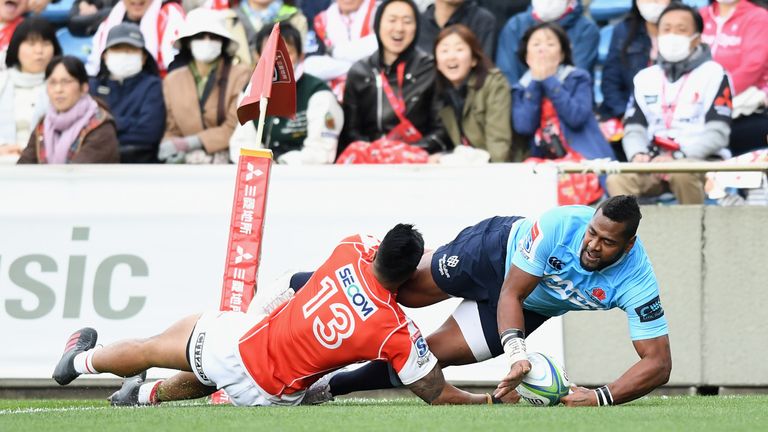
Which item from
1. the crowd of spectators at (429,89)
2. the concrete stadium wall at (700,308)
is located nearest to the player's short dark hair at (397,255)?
the concrete stadium wall at (700,308)

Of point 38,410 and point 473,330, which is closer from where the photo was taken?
point 38,410

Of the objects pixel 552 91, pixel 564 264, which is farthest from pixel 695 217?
pixel 564 264

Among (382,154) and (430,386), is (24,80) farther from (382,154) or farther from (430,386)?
(430,386)

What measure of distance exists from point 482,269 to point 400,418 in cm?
176

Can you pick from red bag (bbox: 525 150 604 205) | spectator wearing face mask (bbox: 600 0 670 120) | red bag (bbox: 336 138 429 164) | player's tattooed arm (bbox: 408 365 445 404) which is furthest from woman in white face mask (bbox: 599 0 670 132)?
player's tattooed arm (bbox: 408 365 445 404)

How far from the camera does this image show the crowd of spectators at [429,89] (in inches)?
457

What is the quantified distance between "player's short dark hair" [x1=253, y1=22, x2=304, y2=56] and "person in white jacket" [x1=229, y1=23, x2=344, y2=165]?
0.27 meters

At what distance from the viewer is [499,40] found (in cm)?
1281

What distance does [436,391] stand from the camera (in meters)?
7.85

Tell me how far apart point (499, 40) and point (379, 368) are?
5314 mm

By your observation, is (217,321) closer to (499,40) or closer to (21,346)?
(21,346)

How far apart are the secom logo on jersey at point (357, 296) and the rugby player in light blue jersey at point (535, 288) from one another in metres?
0.78

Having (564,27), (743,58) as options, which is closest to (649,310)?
(743,58)

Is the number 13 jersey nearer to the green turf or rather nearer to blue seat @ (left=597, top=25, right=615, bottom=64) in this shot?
the green turf
